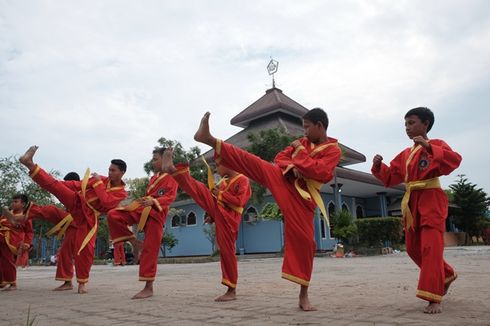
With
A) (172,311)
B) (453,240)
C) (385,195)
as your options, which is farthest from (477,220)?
(172,311)

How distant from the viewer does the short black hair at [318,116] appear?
13.5ft

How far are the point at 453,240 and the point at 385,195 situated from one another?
20.1ft

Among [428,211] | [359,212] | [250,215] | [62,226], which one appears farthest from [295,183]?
[359,212]

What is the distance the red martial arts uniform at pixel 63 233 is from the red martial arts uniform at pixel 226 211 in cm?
245

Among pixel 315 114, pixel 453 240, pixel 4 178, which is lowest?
pixel 453 240

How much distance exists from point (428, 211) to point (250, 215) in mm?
18045

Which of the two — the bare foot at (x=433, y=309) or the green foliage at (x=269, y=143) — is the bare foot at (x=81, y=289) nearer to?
the bare foot at (x=433, y=309)

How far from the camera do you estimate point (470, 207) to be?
1014 inches

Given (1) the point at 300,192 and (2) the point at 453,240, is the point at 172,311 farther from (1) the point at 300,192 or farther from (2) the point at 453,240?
(2) the point at 453,240

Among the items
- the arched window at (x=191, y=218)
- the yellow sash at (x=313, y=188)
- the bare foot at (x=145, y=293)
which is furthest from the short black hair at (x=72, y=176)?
the arched window at (x=191, y=218)

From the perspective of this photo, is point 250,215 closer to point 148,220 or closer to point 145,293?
point 148,220

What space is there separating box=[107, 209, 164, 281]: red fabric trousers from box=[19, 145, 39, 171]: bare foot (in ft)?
3.82

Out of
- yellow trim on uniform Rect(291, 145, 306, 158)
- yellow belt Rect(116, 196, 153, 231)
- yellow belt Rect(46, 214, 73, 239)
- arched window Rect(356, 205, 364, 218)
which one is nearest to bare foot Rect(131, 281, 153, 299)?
yellow belt Rect(116, 196, 153, 231)

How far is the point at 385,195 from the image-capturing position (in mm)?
24969
